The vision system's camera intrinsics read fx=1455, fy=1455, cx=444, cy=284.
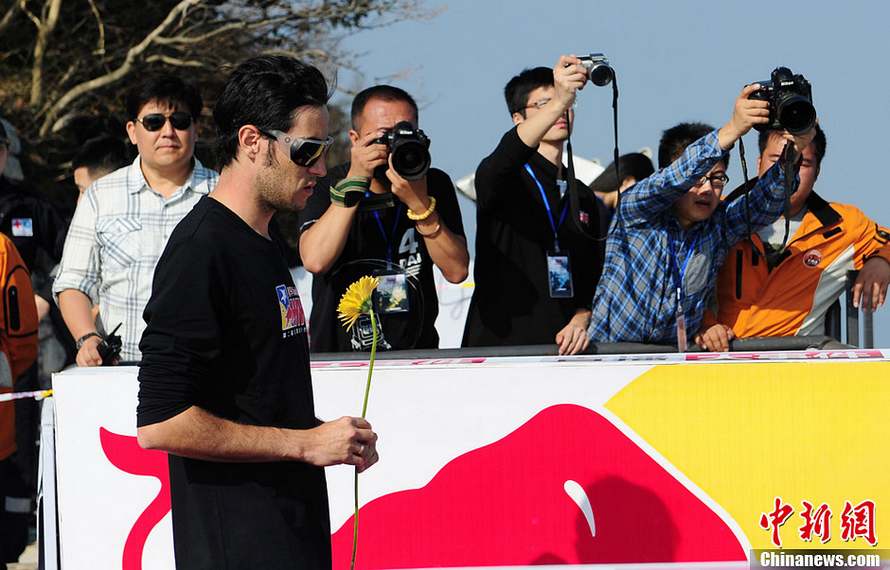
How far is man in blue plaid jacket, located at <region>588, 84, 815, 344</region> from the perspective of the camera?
5.11 metres

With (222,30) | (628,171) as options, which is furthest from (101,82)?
(628,171)

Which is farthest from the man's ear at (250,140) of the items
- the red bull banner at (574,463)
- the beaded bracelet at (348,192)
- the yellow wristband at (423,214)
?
the yellow wristband at (423,214)

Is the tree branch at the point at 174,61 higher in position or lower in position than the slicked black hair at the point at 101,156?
higher

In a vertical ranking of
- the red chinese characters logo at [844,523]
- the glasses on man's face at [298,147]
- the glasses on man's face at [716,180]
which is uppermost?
the glasses on man's face at [716,180]

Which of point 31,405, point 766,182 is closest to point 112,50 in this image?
point 31,405

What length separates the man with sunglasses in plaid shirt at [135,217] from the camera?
5551 millimetres

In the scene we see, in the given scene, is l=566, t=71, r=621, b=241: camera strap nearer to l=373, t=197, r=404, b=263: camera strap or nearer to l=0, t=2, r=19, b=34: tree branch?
l=373, t=197, r=404, b=263: camera strap

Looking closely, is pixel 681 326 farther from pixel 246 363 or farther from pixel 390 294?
pixel 246 363

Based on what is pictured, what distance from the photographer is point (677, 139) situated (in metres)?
5.55

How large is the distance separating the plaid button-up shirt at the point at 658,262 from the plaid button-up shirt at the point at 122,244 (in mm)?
1662

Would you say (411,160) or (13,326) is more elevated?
(411,160)

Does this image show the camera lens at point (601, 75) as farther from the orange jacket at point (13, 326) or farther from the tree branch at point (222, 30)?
the tree branch at point (222, 30)

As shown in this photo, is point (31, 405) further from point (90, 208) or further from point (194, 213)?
point (194, 213)

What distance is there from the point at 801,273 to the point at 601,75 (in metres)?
1.19
